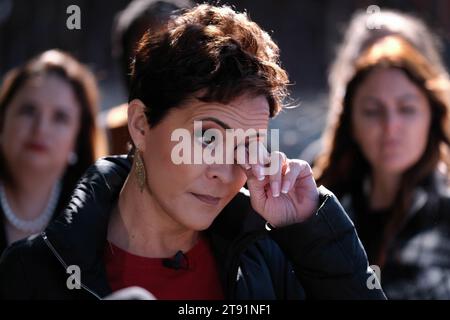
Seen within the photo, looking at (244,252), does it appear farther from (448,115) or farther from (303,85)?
(303,85)

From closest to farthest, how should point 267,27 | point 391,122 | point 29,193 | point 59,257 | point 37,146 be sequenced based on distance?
1. point 59,257
2. point 391,122
3. point 29,193
4. point 37,146
5. point 267,27

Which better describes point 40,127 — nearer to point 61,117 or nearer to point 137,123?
point 61,117

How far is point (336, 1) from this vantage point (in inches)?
337

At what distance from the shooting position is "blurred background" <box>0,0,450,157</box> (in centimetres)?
775

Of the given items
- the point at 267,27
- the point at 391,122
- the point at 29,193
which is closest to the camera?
the point at 391,122

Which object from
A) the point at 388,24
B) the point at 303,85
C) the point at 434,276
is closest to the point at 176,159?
the point at 434,276

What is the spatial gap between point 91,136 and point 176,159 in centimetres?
170

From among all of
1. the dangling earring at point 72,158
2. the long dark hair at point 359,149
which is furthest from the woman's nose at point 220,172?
the dangling earring at point 72,158

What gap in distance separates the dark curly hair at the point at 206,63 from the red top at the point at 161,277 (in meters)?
0.34

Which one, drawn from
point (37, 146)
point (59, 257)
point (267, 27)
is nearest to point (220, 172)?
point (59, 257)

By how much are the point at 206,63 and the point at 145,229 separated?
0.45 meters

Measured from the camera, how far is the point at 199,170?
1901 mm

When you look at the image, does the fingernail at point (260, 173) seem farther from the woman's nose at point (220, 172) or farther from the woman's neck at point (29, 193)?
the woman's neck at point (29, 193)

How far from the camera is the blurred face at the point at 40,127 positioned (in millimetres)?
3352
